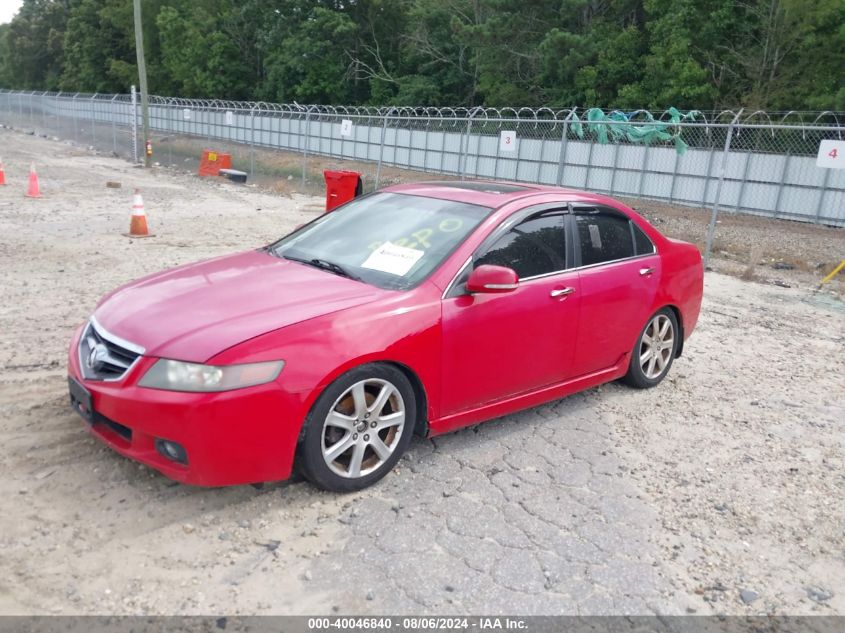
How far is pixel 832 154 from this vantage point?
1120 cm

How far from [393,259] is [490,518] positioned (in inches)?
61.8

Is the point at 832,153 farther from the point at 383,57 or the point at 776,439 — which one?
the point at 383,57

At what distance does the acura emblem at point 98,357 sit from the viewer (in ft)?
11.8

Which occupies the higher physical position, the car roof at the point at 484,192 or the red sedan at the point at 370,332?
the car roof at the point at 484,192

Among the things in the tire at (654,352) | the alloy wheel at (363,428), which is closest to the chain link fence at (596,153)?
the tire at (654,352)

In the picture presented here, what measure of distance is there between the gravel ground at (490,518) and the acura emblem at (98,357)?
0.59 meters

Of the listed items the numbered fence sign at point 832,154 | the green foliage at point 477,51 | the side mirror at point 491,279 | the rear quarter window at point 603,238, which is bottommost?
the side mirror at point 491,279

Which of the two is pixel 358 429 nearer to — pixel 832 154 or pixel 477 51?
pixel 832 154

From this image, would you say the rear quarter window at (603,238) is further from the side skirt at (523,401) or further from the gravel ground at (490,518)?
the gravel ground at (490,518)

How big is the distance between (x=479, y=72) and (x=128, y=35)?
4762 centimetres

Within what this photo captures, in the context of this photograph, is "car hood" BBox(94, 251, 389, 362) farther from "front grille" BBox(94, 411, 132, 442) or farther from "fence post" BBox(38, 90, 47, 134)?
"fence post" BBox(38, 90, 47, 134)

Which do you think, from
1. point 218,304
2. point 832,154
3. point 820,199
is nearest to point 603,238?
point 218,304

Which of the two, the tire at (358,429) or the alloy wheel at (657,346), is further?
the alloy wheel at (657,346)

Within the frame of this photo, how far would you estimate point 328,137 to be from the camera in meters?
31.4
